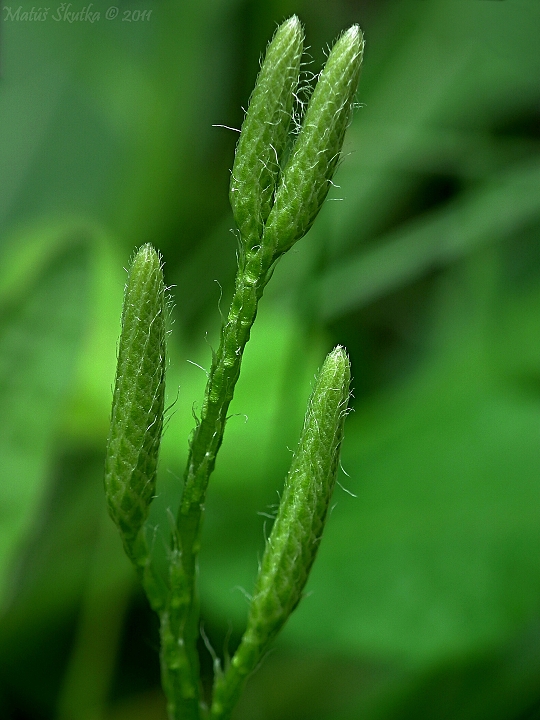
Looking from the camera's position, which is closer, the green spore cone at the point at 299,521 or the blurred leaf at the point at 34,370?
the green spore cone at the point at 299,521

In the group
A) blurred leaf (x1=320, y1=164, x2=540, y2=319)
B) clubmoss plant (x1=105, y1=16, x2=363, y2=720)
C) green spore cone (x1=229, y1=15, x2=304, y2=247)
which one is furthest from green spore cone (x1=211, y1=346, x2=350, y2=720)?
blurred leaf (x1=320, y1=164, x2=540, y2=319)

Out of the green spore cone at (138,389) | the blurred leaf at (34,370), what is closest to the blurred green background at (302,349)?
the blurred leaf at (34,370)

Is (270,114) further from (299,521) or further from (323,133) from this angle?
(299,521)

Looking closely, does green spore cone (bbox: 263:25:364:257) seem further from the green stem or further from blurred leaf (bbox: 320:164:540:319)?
blurred leaf (bbox: 320:164:540:319)

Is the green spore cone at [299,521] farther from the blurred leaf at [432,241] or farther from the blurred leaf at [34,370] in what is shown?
the blurred leaf at [432,241]

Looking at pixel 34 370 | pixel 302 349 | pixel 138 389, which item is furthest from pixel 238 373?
pixel 302 349

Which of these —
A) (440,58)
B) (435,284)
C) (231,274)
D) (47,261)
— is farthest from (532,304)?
(47,261)
